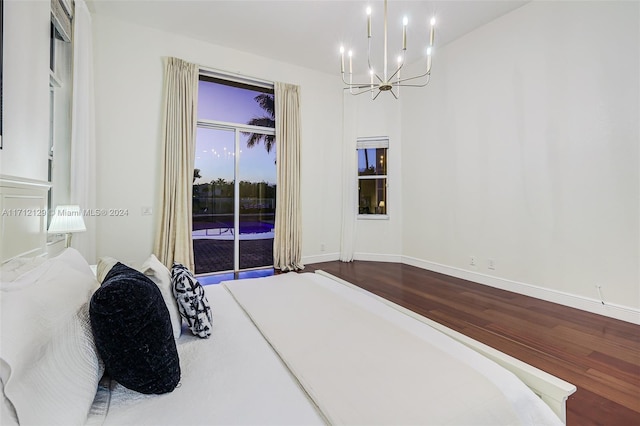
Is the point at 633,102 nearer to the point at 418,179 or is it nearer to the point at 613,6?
the point at 613,6

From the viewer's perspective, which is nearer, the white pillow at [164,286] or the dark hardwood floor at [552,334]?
the white pillow at [164,286]

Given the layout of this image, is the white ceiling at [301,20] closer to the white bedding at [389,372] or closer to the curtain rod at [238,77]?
the curtain rod at [238,77]

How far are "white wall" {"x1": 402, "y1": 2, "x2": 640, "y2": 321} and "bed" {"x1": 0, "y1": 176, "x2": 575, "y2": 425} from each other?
265 centimetres

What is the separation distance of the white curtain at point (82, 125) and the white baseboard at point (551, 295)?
4.69m

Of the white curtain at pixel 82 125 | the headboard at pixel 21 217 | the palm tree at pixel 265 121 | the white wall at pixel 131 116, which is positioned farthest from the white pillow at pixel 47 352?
the palm tree at pixel 265 121

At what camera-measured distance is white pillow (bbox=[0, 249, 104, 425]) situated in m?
0.64

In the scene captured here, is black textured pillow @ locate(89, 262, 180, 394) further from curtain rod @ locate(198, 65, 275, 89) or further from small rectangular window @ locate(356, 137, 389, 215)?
small rectangular window @ locate(356, 137, 389, 215)

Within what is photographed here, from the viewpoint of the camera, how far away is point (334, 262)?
5082 millimetres

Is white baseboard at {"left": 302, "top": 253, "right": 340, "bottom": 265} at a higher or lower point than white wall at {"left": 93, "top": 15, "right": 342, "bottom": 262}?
lower

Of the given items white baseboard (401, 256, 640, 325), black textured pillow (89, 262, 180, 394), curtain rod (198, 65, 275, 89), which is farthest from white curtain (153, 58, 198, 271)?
white baseboard (401, 256, 640, 325)

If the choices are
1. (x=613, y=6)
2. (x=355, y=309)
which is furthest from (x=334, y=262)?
(x=613, y=6)

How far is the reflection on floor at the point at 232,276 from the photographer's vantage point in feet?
13.3

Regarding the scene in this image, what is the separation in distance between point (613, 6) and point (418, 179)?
2782 millimetres

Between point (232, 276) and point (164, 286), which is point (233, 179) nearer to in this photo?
point (232, 276)
